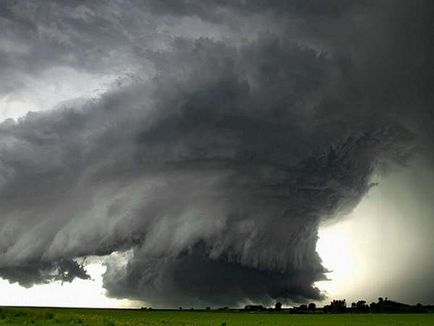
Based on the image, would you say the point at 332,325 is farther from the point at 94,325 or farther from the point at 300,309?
the point at 300,309

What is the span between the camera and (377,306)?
188125mm

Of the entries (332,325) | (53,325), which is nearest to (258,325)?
(332,325)

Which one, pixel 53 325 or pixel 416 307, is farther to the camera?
pixel 416 307

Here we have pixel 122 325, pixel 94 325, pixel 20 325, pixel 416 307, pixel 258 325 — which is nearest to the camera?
pixel 20 325

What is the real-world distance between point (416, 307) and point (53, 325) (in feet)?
604

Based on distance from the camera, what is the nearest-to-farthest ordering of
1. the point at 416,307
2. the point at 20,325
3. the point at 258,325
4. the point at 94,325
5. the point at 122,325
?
the point at 20,325, the point at 94,325, the point at 122,325, the point at 258,325, the point at 416,307

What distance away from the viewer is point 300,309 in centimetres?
19450

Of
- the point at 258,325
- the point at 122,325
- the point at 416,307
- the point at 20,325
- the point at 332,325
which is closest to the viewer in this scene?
the point at 20,325

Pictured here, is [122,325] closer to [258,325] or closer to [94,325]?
[94,325]

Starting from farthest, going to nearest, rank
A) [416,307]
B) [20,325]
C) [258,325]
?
[416,307], [258,325], [20,325]

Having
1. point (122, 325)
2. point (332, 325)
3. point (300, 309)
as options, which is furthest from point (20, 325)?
point (300, 309)

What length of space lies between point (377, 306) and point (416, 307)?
49.0ft

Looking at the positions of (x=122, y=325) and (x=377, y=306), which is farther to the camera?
(x=377, y=306)

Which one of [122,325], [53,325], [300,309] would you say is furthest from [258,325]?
[300,309]
